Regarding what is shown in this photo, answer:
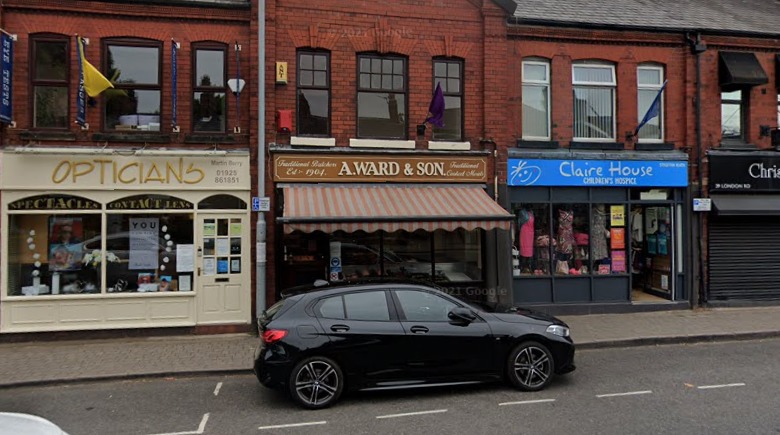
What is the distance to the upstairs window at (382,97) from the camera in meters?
10.4

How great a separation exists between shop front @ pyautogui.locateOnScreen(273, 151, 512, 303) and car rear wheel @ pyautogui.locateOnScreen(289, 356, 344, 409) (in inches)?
132

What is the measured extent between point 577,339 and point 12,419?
796 cm

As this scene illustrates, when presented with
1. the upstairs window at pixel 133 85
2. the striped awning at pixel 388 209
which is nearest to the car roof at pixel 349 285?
the striped awning at pixel 388 209

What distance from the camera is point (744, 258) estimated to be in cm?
1161

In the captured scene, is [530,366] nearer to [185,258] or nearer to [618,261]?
[618,261]

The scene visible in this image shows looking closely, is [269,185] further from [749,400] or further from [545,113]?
[749,400]

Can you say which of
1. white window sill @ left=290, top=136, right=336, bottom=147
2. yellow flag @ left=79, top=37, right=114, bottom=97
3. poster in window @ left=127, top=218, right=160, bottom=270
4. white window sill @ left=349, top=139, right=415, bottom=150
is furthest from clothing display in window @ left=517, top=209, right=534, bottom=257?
yellow flag @ left=79, top=37, right=114, bottom=97

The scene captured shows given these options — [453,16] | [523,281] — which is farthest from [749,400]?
[453,16]

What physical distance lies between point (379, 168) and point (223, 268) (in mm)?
3594

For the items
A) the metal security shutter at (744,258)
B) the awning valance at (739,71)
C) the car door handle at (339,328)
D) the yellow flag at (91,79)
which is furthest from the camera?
the metal security shutter at (744,258)

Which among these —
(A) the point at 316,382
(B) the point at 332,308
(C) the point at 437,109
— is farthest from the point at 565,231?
(A) the point at 316,382

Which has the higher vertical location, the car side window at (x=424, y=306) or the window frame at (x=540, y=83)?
the window frame at (x=540, y=83)

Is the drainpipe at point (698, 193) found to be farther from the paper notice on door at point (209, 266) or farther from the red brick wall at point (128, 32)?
the paper notice on door at point (209, 266)

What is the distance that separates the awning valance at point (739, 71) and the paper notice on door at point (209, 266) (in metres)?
11.8
